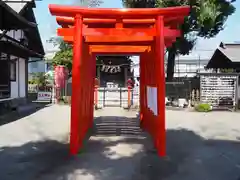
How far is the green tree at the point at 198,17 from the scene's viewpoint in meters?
19.3

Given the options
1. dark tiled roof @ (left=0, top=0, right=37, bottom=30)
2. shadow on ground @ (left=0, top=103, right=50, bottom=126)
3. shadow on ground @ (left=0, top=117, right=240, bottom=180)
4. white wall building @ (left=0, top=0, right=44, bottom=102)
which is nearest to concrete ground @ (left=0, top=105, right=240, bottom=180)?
shadow on ground @ (left=0, top=117, right=240, bottom=180)

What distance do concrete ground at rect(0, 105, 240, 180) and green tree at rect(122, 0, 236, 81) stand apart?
860cm

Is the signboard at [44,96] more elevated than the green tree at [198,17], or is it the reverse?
the green tree at [198,17]

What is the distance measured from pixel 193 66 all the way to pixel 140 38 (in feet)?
120

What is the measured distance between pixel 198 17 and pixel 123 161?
14.2 meters

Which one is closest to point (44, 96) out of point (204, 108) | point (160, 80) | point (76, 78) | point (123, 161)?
point (204, 108)

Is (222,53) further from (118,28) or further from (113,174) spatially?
(113,174)

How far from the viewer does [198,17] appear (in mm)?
19625

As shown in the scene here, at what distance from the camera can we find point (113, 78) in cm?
3412

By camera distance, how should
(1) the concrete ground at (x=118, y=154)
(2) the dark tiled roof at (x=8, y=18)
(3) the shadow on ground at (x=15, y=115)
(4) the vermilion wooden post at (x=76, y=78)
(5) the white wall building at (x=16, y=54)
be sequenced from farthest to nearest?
(5) the white wall building at (x=16, y=54) → (3) the shadow on ground at (x=15, y=115) → (4) the vermilion wooden post at (x=76, y=78) → (2) the dark tiled roof at (x=8, y=18) → (1) the concrete ground at (x=118, y=154)

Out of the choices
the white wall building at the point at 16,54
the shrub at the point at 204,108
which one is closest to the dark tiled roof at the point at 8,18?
the white wall building at the point at 16,54

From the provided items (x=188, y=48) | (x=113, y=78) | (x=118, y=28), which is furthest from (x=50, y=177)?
(x=113, y=78)

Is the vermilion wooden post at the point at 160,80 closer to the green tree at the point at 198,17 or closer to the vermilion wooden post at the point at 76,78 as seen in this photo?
the vermilion wooden post at the point at 76,78

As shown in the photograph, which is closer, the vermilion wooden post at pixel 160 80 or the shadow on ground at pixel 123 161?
the shadow on ground at pixel 123 161
